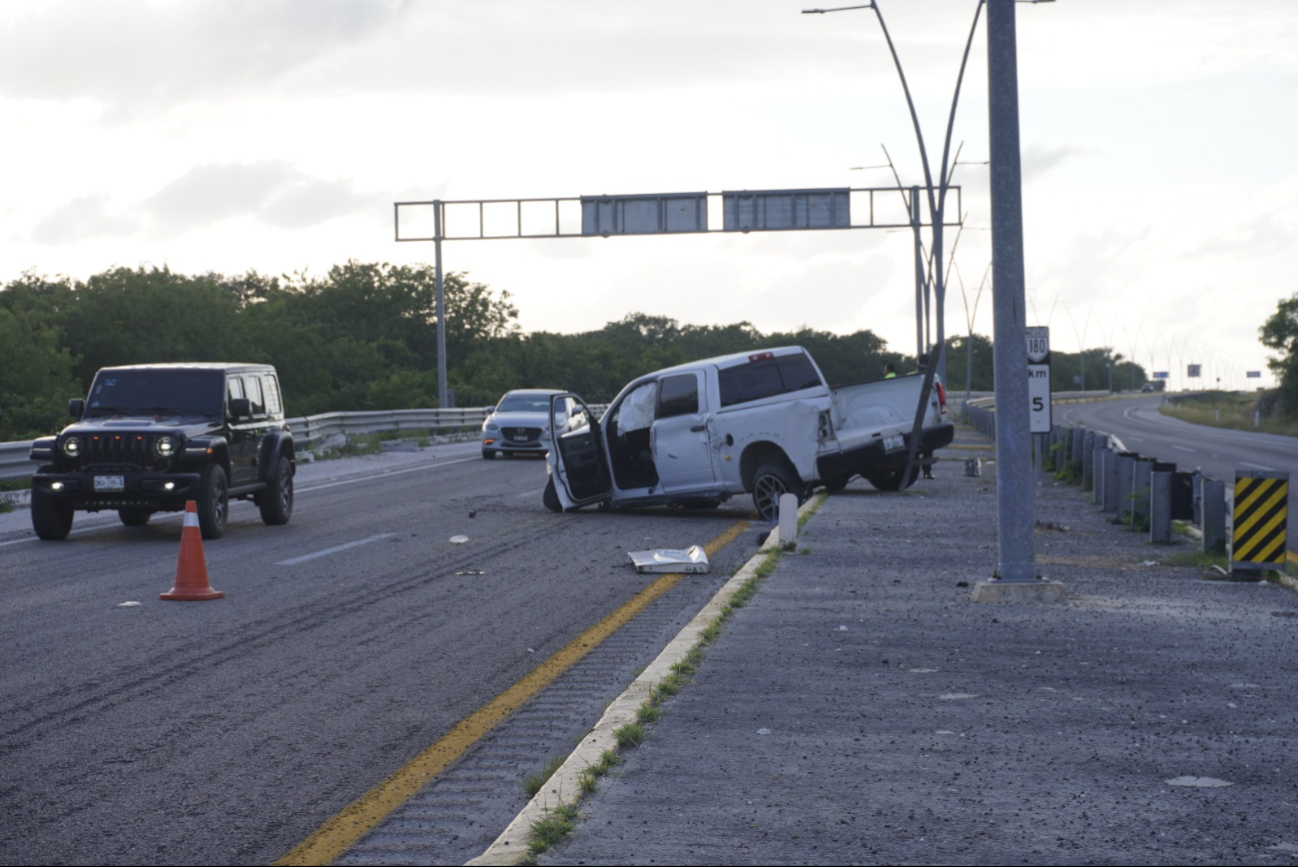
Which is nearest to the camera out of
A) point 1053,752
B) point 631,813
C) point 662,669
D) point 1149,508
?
point 631,813

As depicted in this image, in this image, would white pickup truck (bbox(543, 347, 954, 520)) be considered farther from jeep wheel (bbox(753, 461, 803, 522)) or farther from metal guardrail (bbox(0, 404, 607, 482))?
metal guardrail (bbox(0, 404, 607, 482))

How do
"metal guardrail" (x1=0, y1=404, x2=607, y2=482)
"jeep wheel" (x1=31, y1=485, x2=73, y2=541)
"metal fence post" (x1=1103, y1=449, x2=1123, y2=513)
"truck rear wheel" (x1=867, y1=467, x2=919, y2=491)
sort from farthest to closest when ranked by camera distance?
"truck rear wheel" (x1=867, y1=467, x2=919, y2=491) < "metal guardrail" (x1=0, y1=404, x2=607, y2=482) < "metal fence post" (x1=1103, y1=449, x2=1123, y2=513) < "jeep wheel" (x1=31, y1=485, x2=73, y2=541)

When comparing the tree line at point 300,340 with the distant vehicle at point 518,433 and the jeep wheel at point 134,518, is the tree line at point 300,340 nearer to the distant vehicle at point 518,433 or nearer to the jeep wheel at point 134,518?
the distant vehicle at point 518,433

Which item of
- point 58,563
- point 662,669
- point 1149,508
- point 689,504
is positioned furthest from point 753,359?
point 662,669

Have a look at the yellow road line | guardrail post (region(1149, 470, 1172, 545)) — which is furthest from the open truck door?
the yellow road line

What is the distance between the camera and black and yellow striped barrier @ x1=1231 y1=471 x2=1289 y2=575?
38.5 feet

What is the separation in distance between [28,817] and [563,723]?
245 centimetres

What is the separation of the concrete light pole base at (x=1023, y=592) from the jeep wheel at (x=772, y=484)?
726cm

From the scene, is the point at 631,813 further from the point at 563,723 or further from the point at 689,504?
the point at 689,504

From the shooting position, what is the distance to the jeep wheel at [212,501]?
51.7 ft

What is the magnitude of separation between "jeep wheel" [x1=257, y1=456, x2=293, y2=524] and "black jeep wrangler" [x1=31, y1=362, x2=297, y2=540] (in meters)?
0.01

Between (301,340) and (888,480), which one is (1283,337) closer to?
(301,340)

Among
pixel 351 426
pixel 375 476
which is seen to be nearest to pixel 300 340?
pixel 351 426

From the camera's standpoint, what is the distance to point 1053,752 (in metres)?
6.10
